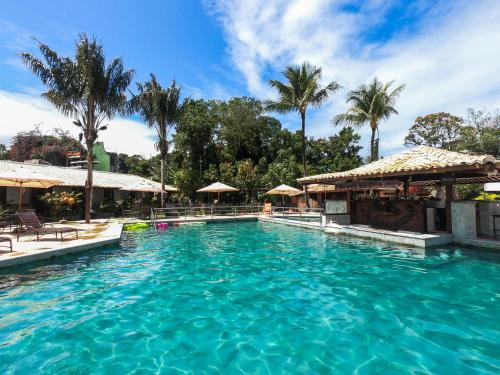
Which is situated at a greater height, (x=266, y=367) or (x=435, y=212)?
(x=435, y=212)

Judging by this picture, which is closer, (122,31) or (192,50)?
(122,31)

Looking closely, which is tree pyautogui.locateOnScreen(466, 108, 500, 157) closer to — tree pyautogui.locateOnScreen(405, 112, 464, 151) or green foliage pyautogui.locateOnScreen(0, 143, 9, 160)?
tree pyautogui.locateOnScreen(405, 112, 464, 151)

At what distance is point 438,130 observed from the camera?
117ft

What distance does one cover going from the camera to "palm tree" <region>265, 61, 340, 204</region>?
2298 cm

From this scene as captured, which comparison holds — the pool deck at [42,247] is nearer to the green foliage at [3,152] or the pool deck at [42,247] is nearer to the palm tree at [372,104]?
the palm tree at [372,104]


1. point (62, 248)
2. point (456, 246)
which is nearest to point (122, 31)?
point (62, 248)

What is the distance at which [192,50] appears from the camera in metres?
16.0

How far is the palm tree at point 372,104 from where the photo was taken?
22.4m

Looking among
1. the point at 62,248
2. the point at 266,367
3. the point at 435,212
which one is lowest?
the point at 266,367

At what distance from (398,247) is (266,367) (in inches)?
343

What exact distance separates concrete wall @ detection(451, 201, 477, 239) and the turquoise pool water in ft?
4.82

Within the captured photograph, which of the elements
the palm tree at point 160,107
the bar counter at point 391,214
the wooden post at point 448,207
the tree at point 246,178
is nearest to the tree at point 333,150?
the tree at point 246,178

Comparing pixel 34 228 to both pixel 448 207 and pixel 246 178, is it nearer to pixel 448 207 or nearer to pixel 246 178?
pixel 448 207

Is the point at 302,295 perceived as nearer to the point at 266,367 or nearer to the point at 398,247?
the point at 266,367
